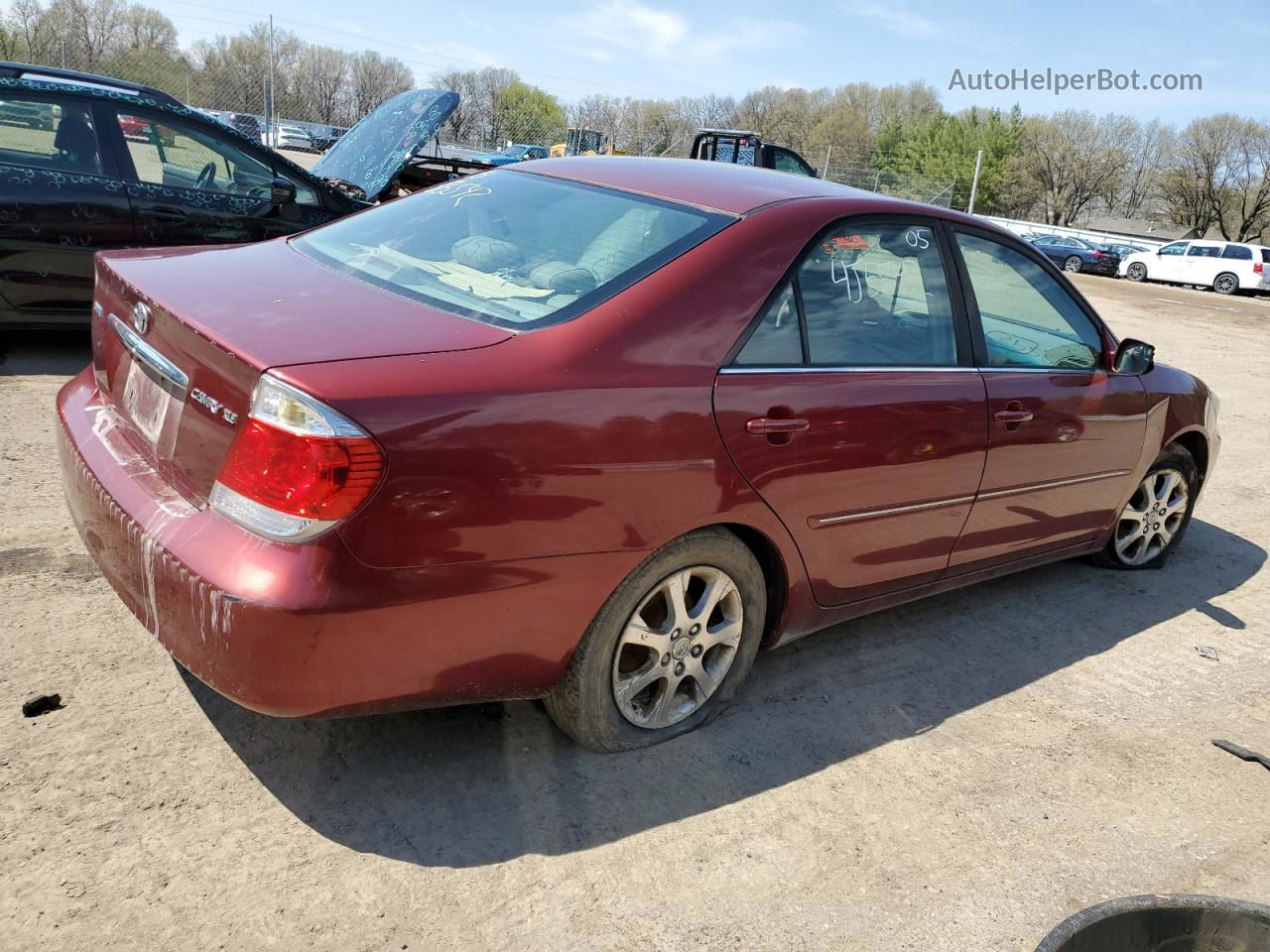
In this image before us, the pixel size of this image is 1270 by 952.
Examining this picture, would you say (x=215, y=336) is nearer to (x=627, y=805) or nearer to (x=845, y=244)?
(x=627, y=805)

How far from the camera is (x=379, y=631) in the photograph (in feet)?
7.27

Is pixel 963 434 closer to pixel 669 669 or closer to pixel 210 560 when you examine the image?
pixel 669 669

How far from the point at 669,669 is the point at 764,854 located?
1.85 feet

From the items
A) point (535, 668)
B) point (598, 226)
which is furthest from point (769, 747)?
point (598, 226)

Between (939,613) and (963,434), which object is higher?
(963,434)

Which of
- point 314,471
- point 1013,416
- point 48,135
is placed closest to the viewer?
point 314,471

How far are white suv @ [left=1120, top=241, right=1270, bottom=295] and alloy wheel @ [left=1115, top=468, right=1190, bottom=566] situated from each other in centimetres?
2786

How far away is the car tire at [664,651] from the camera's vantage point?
2662mm

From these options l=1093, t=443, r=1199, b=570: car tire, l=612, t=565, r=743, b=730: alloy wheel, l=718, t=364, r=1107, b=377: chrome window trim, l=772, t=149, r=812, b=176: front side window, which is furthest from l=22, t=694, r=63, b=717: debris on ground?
l=772, t=149, r=812, b=176: front side window

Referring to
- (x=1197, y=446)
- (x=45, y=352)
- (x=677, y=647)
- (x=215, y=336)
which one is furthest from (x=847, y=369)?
(x=45, y=352)

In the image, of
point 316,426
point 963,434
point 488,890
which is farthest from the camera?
point 963,434

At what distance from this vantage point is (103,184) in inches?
235

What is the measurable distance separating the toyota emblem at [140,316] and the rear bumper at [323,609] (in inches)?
13.4

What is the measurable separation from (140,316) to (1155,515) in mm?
4419
